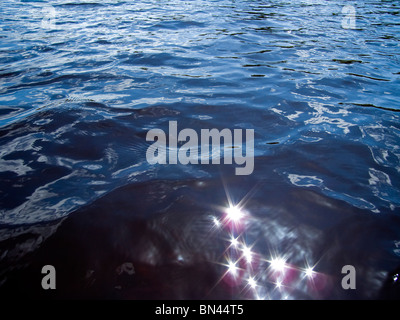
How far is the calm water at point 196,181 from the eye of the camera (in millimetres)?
1643

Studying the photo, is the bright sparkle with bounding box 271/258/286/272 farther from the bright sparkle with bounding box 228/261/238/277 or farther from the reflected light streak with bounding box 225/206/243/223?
the reflected light streak with bounding box 225/206/243/223

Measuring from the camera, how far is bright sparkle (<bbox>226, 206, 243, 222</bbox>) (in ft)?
6.59

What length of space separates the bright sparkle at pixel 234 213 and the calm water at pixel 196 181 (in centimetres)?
3

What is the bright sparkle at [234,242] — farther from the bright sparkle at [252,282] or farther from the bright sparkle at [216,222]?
the bright sparkle at [252,282]

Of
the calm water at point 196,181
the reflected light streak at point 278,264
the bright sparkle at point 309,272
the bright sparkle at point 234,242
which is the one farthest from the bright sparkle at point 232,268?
the bright sparkle at point 309,272

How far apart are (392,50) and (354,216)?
256 inches

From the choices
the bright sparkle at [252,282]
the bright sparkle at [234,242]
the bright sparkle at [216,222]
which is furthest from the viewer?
the bright sparkle at [216,222]

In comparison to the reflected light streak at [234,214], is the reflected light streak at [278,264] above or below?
below

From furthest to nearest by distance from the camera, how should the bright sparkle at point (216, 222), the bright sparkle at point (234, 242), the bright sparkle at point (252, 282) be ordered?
the bright sparkle at point (216, 222) → the bright sparkle at point (234, 242) → the bright sparkle at point (252, 282)

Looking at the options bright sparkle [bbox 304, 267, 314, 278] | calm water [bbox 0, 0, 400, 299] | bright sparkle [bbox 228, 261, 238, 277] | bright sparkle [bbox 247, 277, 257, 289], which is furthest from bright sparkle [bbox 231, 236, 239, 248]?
bright sparkle [bbox 304, 267, 314, 278]

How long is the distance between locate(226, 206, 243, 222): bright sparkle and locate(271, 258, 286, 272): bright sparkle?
1.27ft

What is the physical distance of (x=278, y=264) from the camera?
68.6 inches

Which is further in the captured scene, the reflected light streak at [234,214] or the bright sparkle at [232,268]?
the reflected light streak at [234,214]
